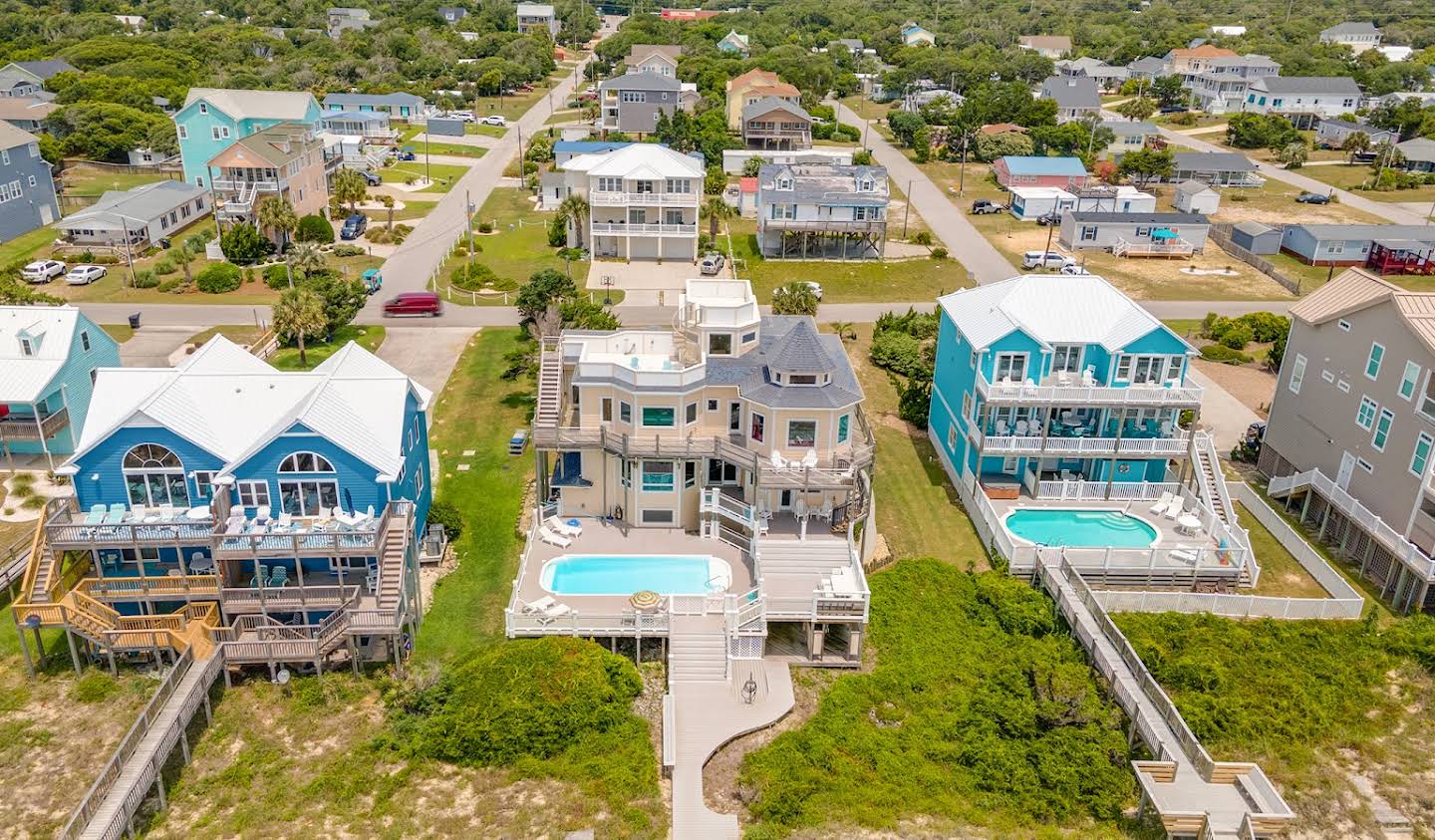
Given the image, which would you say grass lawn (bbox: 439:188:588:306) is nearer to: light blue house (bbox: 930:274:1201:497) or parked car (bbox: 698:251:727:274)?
parked car (bbox: 698:251:727:274)

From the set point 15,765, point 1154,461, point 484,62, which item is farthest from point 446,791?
point 484,62

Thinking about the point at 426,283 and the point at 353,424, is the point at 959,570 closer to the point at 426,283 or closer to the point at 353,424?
the point at 353,424

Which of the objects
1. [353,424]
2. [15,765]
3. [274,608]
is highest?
[353,424]

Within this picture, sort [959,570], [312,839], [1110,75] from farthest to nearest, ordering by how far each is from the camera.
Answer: [1110,75]
[959,570]
[312,839]

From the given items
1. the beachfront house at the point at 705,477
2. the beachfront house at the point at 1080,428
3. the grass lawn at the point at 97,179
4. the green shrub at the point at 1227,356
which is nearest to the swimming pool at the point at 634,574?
the beachfront house at the point at 705,477

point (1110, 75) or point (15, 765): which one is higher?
point (1110, 75)

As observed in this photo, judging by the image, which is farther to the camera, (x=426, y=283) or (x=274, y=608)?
(x=426, y=283)

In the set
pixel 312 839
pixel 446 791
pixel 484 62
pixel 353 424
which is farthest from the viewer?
pixel 484 62

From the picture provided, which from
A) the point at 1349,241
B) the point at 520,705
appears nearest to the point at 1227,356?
the point at 1349,241
